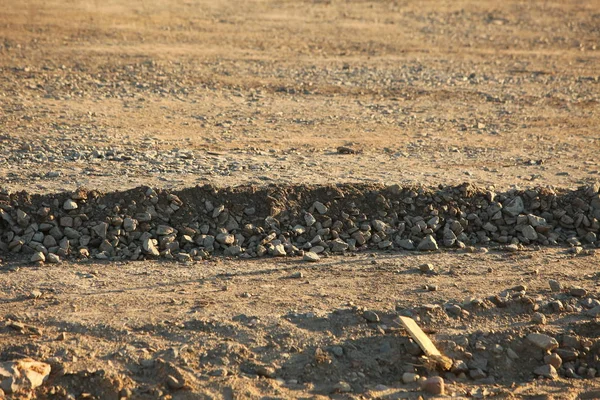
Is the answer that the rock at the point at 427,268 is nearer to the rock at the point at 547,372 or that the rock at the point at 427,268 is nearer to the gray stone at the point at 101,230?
the rock at the point at 547,372

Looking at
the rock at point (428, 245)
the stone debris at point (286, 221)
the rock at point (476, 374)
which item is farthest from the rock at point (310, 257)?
the rock at point (476, 374)

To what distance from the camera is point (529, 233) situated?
756 cm

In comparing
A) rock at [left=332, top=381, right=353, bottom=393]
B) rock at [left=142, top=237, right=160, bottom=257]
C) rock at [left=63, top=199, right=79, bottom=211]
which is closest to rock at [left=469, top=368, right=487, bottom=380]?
rock at [left=332, top=381, right=353, bottom=393]

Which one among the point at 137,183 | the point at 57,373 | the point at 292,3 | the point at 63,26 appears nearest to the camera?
the point at 57,373

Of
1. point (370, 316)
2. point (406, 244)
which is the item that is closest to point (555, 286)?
point (406, 244)

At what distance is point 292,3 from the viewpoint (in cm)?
1669

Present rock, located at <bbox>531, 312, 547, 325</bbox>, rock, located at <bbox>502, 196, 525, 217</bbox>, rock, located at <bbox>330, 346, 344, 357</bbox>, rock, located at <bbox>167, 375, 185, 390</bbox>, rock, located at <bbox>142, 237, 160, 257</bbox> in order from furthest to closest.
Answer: rock, located at <bbox>502, 196, 525, 217</bbox>
rock, located at <bbox>142, 237, 160, 257</bbox>
rock, located at <bbox>531, 312, 547, 325</bbox>
rock, located at <bbox>330, 346, 344, 357</bbox>
rock, located at <bbox>167, 375, 185, 390</bbox>

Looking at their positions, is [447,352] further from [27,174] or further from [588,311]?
[27,174]

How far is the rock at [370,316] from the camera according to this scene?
6.02 meters

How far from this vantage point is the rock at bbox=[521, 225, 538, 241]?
756 cm

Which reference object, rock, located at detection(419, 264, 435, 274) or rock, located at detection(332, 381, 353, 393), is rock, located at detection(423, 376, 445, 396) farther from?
rock, located at detection(419, 264, 435, 274)

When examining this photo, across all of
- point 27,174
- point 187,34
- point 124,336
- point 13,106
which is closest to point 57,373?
point 124,336

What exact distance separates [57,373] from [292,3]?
12386 millimetres

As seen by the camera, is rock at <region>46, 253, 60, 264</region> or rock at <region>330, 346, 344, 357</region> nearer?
rock at <region>330, 346, 344, 357</region>
